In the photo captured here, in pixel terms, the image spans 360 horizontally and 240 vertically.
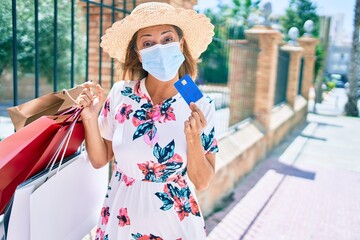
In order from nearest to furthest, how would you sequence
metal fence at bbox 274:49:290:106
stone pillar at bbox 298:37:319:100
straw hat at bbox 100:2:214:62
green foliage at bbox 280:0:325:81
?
straw hat at bbox 100:2:214:62 < metal fence at bbox 274:49:290:106 < stone pillar at bbox 298:37:319:100 < green foliage at bbox 280:0:325:81

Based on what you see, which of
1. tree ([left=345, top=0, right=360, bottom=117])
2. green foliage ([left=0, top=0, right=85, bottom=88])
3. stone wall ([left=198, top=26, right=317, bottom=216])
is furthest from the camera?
tree ([left=345, top=0, right=360, bottom=117])

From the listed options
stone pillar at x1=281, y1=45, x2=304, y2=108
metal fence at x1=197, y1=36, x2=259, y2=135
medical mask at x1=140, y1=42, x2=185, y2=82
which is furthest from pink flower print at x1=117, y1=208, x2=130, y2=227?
stone pillar at x1=281, y1=45, x2=304, y2=108

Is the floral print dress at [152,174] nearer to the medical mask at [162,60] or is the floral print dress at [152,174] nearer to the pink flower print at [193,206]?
the pink flower print at [193,206]

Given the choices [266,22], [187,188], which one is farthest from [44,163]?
[266,22]

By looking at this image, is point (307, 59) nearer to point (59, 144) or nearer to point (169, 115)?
point (169, 115)

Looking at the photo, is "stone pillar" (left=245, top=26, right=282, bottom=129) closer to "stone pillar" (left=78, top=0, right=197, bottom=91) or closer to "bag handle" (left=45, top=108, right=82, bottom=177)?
"stone pillar" (left=78, top=0, right=197, bottom=91)

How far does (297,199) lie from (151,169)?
13.6 feet

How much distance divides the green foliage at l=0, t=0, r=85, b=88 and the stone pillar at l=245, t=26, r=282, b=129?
3517 millimetres

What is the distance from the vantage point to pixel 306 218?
463 centimetres

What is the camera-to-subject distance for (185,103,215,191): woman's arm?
1513 millimetres

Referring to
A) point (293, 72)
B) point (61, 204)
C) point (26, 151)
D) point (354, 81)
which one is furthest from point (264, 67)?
point (354, 81)

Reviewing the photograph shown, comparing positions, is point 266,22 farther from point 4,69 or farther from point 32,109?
point 32,109

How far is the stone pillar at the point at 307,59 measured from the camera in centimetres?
1441

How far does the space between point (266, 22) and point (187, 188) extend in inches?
267
